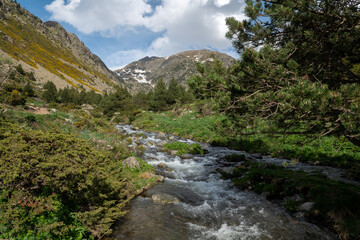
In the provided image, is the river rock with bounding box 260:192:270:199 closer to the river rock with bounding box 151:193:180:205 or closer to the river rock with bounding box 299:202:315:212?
the river rock with bounding box 299:202:315:212

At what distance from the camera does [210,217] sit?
7.14 meters

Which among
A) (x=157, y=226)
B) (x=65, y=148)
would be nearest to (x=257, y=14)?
(x=65, y=148)

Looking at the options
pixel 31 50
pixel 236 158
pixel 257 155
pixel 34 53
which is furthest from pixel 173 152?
pixel 31 50

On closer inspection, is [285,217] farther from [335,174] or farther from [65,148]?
[65,148]

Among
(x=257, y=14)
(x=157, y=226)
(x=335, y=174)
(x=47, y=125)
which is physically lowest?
(x=157, y=226)

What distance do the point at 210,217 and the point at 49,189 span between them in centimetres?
570

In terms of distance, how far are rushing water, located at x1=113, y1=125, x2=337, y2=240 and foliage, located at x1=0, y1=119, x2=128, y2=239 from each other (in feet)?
4.67

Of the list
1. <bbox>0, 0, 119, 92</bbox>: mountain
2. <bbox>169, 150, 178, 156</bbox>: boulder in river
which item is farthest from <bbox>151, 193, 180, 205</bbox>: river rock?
<bbox>0, 0, 119, 92</bbox>: mountain

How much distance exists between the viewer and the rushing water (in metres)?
5.98

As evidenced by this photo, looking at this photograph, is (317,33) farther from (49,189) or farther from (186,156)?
(186,156)

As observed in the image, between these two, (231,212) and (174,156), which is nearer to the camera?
(231,212)

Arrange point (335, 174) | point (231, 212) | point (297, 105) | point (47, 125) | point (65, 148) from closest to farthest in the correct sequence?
point (297, 105), point (65, 148), point (231, 212), point (335, 174), point (47, 125)

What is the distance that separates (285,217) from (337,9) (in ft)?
22.5

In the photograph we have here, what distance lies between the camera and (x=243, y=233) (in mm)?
6074
